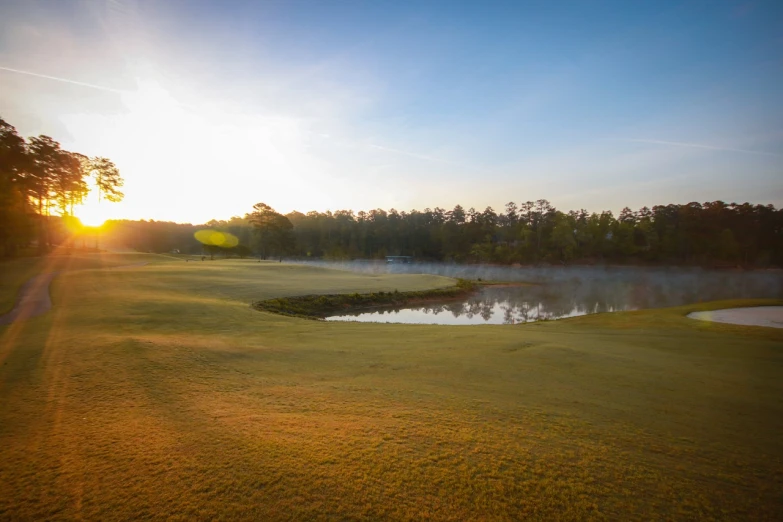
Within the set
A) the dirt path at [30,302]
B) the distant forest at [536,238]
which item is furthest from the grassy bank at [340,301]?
the distant forest at [536,238]

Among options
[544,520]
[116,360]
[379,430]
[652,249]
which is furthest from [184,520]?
[652,249]

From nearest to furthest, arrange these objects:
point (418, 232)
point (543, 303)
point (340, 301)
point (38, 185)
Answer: point (340, 301) < point (543, 303) < point (38, 185) < point (418, 232)

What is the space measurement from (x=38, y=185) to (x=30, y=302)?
3674 centimetres

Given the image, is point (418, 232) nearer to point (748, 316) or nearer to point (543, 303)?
point (543, 303)

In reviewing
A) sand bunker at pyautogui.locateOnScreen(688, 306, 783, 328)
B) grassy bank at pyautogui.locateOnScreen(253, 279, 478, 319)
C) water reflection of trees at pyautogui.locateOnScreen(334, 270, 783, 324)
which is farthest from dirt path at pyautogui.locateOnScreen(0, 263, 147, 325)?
sand bunker at pyautogui.locateOnScreen(688, 306, 783, 328)

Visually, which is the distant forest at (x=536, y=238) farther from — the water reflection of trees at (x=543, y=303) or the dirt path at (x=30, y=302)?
the dirt path at (x=30, y=302)

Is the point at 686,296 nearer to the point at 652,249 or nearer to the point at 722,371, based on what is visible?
the point at 722,371

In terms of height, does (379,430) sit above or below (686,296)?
above

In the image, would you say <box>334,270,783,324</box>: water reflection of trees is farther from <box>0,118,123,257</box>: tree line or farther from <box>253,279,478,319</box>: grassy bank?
<box>0,118,123,257</box>: tree line

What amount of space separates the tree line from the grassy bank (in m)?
25.5

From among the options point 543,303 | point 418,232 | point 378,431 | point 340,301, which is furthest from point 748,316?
point 418,232

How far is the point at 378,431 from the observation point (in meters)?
4.19

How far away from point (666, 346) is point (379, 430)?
425 inches

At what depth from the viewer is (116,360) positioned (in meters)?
6.82
